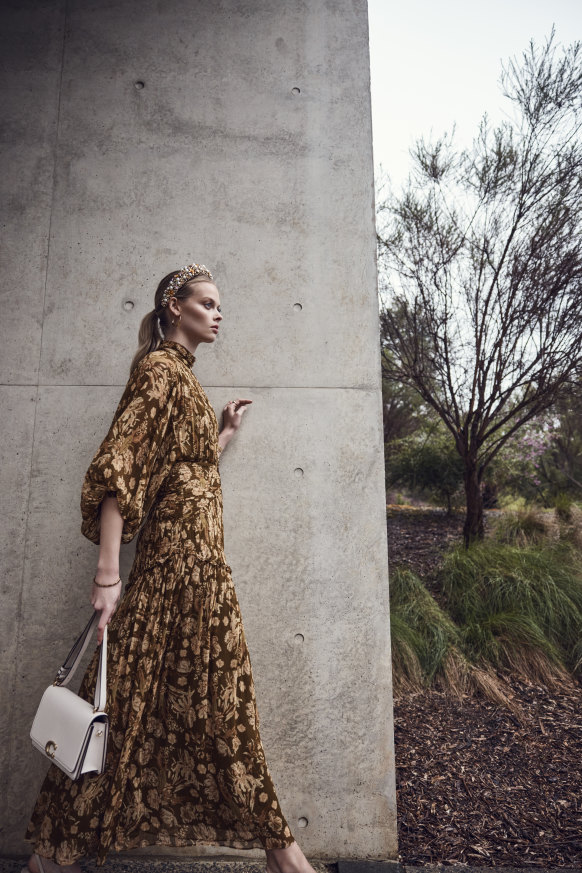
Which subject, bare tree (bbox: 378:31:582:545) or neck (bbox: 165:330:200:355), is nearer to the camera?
neck (bbox: 165:330:200:355)

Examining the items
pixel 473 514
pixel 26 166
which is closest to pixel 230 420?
pixel 26 166

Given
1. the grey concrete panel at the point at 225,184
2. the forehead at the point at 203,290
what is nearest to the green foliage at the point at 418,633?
the grey concrete panel at the point at 225,184

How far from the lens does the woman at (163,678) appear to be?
4.77 feet

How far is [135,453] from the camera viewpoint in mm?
1498

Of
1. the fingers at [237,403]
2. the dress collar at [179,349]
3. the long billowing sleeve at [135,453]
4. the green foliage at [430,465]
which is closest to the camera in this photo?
the long billowing sleeve at [135,453]

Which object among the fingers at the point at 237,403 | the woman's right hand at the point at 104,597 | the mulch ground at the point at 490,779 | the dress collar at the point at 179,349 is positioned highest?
the dress collar at the point at 179,349

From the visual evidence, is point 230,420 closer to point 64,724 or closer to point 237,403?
point 237,403

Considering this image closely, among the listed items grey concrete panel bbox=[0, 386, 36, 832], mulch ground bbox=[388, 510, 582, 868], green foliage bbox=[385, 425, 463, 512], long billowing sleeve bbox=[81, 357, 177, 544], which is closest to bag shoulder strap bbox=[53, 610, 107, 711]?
long billowing sleeve bbox=[81, 357, 177, 544]

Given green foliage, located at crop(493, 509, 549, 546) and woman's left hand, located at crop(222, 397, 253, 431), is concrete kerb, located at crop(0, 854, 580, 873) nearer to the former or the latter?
woman's left hand, located at crop(222, 397, 253, 431)

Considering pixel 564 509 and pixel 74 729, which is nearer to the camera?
pixel 74 729

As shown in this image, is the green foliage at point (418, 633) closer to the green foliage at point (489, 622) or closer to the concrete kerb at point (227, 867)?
the green foliage at point (489, 622)

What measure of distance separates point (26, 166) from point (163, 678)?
7.05ft

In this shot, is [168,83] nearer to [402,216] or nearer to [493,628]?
[402,216]

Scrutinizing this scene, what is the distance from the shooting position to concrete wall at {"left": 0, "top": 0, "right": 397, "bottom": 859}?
197cm
